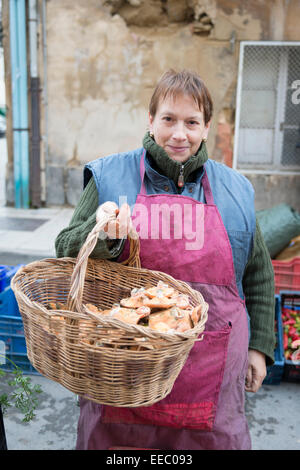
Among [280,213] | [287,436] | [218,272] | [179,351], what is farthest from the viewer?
[280,213]

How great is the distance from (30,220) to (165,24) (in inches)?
132

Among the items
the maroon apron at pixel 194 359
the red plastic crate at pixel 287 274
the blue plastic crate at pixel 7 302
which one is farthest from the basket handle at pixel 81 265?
the red plastic crate at pixel 287 274

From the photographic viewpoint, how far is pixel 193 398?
153 centimetres

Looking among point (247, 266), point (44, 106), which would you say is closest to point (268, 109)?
point (44, 106)

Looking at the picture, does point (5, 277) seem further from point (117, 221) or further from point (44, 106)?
point (44, 106)

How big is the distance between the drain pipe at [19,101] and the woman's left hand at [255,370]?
18.7 feet

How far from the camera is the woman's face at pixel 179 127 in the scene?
1.59 m

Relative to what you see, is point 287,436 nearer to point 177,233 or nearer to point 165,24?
point 177,233

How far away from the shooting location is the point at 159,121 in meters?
1.64

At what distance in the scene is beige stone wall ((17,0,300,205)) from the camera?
5961 millimetres

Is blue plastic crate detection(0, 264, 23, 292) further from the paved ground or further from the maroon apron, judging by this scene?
the maroon apron

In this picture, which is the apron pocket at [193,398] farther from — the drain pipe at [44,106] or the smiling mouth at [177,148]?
the drain pipe at [44,106]

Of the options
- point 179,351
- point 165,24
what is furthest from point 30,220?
point 179,351

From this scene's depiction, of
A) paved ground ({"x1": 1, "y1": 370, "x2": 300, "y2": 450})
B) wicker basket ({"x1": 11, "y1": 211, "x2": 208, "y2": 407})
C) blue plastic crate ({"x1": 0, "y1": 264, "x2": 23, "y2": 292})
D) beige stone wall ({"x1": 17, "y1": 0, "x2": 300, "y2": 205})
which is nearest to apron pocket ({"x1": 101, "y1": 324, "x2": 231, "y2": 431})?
wicker basket ({"x1": 11, "y1": 211, "x2": 208, "y2": 407})
